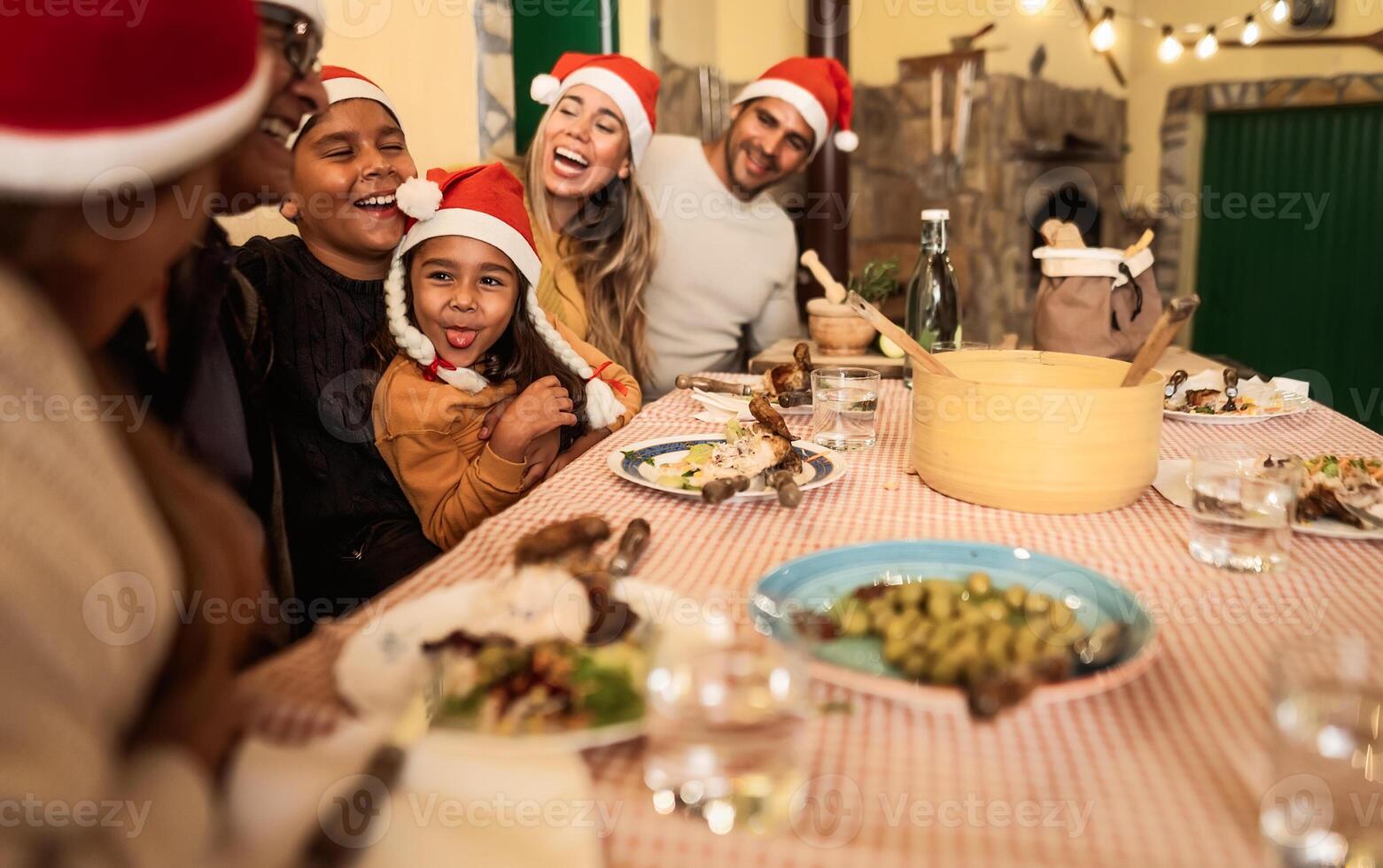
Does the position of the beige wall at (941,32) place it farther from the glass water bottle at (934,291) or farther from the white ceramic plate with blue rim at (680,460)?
the white ceramic plate with blue rim at (680,460)

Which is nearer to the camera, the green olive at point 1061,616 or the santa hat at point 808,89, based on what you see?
the green olive at point 1061,616

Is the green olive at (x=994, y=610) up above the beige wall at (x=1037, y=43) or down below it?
below

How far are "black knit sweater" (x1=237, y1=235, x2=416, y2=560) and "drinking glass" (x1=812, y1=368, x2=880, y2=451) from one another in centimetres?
79

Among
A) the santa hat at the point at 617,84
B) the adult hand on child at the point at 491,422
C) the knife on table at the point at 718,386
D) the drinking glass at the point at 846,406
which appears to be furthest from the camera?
the santa hat at the point at 617,84

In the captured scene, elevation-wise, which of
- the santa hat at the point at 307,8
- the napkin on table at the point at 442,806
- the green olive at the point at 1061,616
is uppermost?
the santa hat at the point at 307,8

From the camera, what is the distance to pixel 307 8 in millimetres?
1062

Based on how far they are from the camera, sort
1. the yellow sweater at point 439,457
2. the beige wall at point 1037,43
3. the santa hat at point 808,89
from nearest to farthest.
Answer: the yellow sweater at point 439,457 < the santa hat at point 808,89 < the beige wall at point 1037,43

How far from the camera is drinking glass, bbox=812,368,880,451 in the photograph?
157 centimetres

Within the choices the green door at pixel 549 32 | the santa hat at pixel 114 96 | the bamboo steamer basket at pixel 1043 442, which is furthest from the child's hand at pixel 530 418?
the green door at pixel 549 32

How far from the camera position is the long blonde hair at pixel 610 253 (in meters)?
2.56

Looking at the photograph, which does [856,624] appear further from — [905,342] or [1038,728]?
[905,342]

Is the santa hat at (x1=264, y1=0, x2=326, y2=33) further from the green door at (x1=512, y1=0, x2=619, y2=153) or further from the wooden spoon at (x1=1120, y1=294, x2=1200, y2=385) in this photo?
the green door at (x1=512, y1=0, x2=619, y2=153)

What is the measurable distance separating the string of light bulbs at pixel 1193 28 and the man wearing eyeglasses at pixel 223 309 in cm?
333

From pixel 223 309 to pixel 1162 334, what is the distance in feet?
4.16
